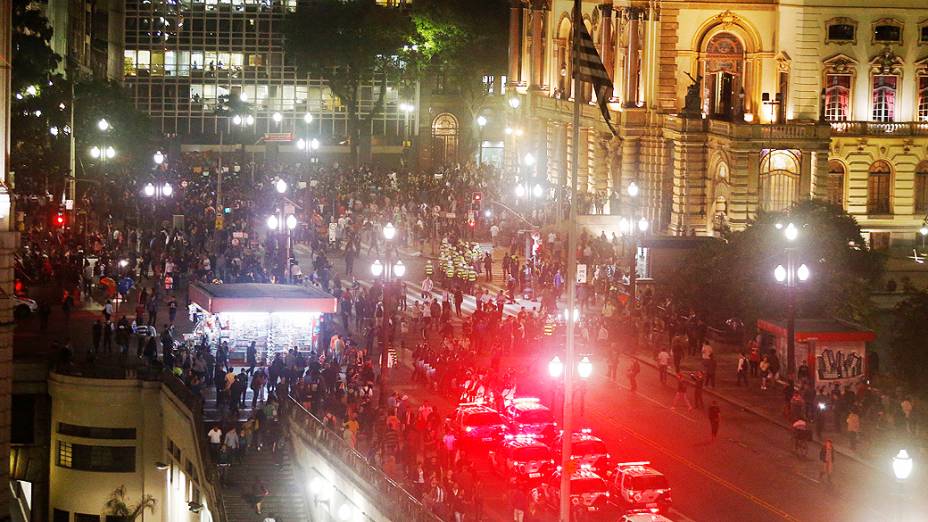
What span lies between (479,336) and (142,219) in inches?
1209

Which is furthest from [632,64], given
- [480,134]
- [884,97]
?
[480,134]

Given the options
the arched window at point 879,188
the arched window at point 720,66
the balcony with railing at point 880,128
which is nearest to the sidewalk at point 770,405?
the balcony with railing at point 880,128

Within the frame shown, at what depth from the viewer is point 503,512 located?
146 ft

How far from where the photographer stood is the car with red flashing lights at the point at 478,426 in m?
48.6

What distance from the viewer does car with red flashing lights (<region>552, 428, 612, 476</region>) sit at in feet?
150

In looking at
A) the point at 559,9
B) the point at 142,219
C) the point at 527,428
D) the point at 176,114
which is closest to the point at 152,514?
the point at 527,428

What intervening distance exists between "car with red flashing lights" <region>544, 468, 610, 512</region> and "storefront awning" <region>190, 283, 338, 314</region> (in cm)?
1577

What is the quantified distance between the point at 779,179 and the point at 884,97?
7.89 m

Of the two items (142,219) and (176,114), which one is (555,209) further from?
(176,114)

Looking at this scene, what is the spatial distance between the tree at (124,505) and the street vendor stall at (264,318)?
536 centimetres

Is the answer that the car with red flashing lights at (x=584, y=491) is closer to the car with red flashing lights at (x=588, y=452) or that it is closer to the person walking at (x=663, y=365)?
the car with red flashing lights at (x=588, y=452)

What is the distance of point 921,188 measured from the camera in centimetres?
9050

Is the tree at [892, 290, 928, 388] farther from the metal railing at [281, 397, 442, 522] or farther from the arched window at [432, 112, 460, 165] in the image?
the arched window at [432, 112, 460, 165]

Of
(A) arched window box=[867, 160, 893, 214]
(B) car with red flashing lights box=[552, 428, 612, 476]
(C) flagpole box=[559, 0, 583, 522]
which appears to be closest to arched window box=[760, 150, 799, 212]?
(A) arched window box=[867, 160, 893, 214]
